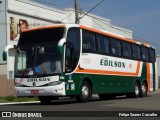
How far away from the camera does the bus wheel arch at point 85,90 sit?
66.2ft

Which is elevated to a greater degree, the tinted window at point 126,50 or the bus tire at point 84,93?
the tinted window at point 126,50

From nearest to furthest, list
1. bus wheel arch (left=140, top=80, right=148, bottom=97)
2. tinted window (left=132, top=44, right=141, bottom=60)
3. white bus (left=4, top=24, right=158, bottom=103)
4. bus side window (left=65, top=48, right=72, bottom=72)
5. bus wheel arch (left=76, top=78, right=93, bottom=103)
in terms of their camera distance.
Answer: white bus (left=4, top=24, right=158, bottom=103) < bus side window (left=65, top=48, right=72, bottom=72) < bus wheel arch (left=76, top=78, right=93, bottom=103) < tinted window (left=132, top=44, right=141, bottom=60) < bus wheel arch (left=140, top=80, right=148, bottom=97)

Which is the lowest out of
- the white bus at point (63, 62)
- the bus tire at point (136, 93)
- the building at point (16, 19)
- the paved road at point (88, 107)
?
the paved road at point (88, 107)

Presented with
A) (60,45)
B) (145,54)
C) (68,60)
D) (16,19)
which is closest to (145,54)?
(145,54)

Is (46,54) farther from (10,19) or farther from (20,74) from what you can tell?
(10,19)

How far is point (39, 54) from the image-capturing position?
19.2 m

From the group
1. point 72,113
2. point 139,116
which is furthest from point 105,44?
point 139,116

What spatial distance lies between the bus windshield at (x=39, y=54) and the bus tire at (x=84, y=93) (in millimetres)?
2078

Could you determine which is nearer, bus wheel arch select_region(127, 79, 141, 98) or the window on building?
bus wheel arch select_region(127, 79, 141, 98)

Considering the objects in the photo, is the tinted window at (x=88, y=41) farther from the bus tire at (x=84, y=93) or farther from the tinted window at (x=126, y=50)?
the tinted window at (x=126, y=50)

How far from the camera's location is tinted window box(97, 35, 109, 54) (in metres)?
22.2

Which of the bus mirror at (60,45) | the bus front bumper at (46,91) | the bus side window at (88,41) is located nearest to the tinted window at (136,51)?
the bus side window at (88,41)

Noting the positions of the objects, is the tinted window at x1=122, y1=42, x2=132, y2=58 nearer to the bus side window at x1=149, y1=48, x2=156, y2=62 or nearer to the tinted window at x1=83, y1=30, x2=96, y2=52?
the bus side window at x1=149, y1=48, x2=156, y2=62

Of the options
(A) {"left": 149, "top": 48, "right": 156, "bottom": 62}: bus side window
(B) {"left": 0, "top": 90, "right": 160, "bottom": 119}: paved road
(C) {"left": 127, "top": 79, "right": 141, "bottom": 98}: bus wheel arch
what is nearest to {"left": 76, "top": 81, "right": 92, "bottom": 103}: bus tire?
(B) {"left": 0, "top": 90, "right": 160, "bottom": 119}: paved road
